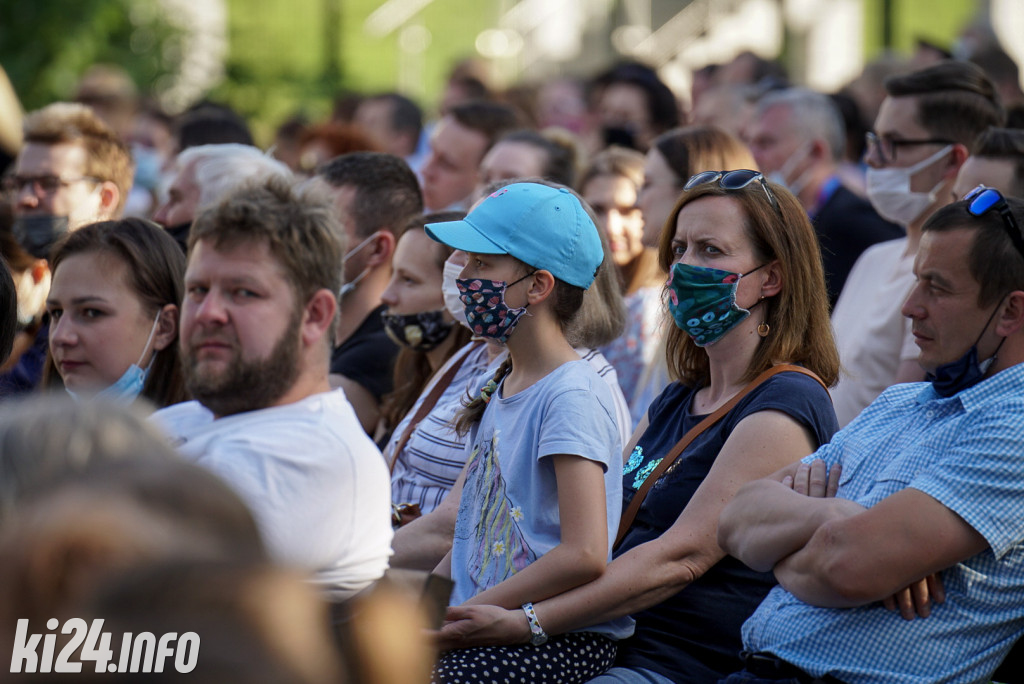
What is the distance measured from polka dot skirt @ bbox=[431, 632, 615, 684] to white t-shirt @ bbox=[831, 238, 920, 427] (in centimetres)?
200

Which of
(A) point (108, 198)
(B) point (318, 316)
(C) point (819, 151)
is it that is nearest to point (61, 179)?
(A) point (108, 198)

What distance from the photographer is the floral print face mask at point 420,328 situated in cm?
455

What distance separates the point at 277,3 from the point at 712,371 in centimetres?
2076

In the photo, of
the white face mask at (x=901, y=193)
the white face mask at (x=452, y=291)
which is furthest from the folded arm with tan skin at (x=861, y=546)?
the white face mask at (x=901, y=193)

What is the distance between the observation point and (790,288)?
11.2 ft

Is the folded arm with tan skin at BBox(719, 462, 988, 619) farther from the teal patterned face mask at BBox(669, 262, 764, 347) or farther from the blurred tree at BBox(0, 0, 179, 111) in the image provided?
the blurred tree at BBox(0, 0, 179, 111)

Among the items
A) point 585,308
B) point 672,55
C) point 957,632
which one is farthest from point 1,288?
point 672,55

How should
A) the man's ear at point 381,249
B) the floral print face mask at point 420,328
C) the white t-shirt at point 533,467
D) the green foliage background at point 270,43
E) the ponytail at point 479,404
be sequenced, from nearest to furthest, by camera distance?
the white t-shirt at point 533,467, the ponytail at point 479,404, the floral print face mask at point 420,328, the man's ear at point 381,249, the green foliage background at point 270,43

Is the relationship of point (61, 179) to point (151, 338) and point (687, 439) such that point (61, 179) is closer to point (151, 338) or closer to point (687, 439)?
point (151, 338)

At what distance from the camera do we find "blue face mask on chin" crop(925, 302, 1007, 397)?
2783 millimetres

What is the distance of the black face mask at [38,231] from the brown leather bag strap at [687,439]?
12.1 feet

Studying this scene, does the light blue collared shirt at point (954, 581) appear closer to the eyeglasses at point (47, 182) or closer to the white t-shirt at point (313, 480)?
the white t-shirt at point (313, 480)

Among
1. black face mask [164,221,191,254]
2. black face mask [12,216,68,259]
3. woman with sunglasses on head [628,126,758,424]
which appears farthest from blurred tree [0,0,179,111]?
woman with sunglasses on head [628,126,758,424]

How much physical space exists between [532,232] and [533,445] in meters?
0.64
